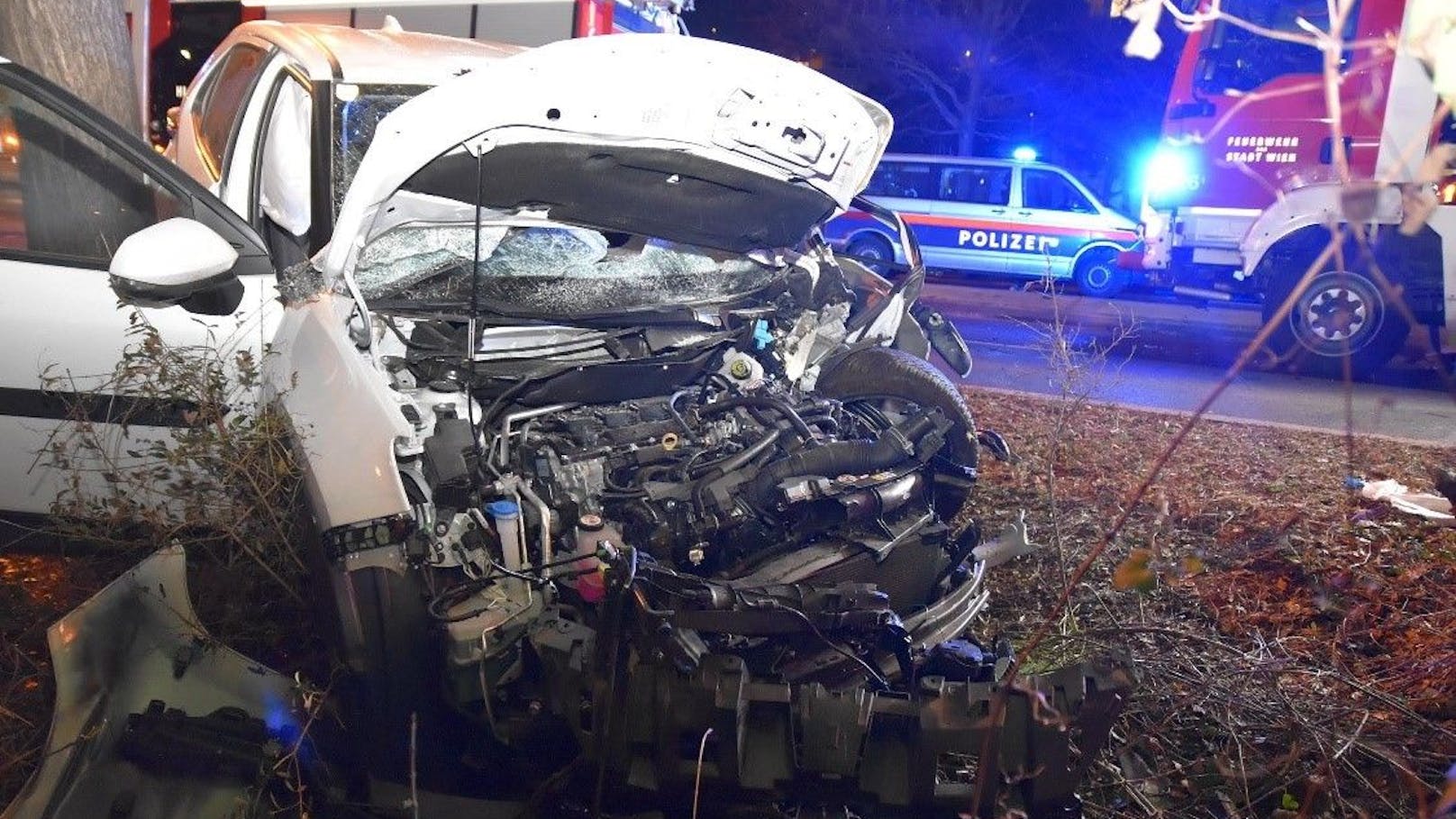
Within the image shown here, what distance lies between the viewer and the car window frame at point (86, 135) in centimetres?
308

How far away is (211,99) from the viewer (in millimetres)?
4539

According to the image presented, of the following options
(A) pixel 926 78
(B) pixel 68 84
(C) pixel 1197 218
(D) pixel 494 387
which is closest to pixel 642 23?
(B) pixel 68 84

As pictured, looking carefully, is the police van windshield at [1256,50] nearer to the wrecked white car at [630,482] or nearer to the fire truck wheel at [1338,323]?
the fire truck wheel at [1338,323]

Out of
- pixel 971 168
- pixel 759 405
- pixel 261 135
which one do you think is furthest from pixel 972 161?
pixel 759 405

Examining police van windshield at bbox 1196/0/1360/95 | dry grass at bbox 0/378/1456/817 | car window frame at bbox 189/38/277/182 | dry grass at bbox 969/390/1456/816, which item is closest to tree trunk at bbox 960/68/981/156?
police van windshield at bbox 1196/0/1360/95

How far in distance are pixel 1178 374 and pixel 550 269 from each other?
6514 mm

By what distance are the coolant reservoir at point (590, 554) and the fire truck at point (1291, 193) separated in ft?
20.0

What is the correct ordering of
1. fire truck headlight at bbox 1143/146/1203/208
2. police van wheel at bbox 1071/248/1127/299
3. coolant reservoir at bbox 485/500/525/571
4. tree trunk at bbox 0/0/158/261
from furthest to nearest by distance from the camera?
police van wheel at bbox 1071/248/1127/299, fire truck headlight at bbox 1143/146/1203/208, tree trunk at bbox 0/0/158/261, coolant reservoir at bbox 485/500/525/571

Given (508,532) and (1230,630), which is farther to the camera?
(1230,630)

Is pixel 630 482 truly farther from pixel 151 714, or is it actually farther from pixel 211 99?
pixel 211 99

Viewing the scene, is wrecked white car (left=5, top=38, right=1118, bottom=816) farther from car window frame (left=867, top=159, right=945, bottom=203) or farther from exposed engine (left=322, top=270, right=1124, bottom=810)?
car window frame (left=867, top=159, right=945, bottom=203)

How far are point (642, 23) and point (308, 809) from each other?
6025 mm

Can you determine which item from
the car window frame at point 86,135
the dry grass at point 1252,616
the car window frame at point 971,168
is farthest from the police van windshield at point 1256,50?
the car window frame at point 86,135

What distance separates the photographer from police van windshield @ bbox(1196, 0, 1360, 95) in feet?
27.7
